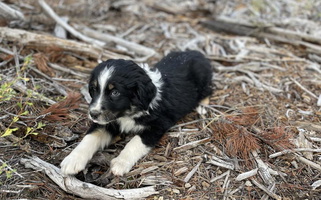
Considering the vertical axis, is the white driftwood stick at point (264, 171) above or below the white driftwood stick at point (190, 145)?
above

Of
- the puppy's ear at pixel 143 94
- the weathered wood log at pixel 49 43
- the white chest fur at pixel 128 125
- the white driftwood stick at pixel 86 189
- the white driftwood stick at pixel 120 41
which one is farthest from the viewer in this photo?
the white driftwood stick at pixel 120 41

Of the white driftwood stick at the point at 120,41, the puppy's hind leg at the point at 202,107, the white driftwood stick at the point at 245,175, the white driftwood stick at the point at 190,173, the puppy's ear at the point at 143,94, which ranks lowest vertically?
the white driftwood stick at the point at 190,173

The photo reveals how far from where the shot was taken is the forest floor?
372 centimetres

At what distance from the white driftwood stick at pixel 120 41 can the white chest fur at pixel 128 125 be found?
235 cm

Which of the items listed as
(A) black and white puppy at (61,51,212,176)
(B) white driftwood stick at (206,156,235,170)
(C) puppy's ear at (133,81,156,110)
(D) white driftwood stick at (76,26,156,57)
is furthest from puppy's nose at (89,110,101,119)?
(D) white driftwood stick at (76,26,156,57)

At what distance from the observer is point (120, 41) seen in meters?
6.73

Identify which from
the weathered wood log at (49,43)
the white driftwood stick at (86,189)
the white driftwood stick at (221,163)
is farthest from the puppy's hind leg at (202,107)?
the weathered wood log at (49,43)

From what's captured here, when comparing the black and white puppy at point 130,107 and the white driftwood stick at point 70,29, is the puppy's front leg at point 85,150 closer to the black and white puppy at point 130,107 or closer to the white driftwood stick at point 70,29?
the black and white puppy at point 130,107

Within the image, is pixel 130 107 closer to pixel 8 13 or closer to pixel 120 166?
pixel 120 166

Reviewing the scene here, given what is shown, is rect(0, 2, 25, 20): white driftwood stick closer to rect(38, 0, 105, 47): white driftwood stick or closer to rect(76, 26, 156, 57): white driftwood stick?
rect(38, 0, 105, 47): white driftwood stick

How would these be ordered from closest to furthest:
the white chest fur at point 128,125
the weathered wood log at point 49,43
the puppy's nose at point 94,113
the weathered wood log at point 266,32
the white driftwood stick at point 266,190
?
the white driftwood stick at point 266,190, the puppy's nose at point 94,113, the white chest fur at point 128,125, the weathered wood log at point 49,43, the weathered wood log at point 266,32

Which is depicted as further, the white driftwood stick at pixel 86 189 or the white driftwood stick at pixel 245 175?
the white driftwood stick at pixel 245 175

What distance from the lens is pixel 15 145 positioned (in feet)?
12.4

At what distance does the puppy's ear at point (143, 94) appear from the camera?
12.9 feet
